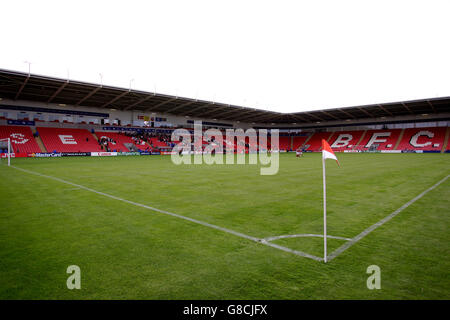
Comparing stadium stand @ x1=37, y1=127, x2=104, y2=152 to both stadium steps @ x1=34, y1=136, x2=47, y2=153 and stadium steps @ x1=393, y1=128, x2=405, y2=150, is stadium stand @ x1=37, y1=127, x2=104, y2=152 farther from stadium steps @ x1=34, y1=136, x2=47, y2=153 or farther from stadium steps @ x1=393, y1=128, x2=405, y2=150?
stadium steps @ x1=393, y1=128, x2=405, y2=150

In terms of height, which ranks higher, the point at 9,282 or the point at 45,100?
the point at 45,100

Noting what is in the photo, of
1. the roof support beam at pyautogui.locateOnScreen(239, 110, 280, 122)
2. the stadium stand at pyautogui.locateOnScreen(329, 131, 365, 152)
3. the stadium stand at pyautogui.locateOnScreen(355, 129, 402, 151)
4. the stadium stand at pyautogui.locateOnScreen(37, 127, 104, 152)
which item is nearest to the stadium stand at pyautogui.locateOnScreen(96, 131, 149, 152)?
the stadium stand at pyautogui.locateOnScreen(37, 127, 104, 152)

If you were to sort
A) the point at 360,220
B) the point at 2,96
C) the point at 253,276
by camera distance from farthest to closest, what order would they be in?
the point at 2,96 → the point at 360,220 → the point at 253,276

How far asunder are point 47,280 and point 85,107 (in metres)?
52.7

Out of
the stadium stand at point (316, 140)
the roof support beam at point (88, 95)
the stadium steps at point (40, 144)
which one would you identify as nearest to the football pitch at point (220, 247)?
the roof support beam at point (88, 95)

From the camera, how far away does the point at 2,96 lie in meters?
39.7

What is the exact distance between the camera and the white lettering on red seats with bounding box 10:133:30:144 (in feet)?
123

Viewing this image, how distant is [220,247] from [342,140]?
67.9 meters

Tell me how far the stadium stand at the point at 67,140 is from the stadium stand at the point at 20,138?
157 cm

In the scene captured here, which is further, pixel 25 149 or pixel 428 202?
pixel 25 149

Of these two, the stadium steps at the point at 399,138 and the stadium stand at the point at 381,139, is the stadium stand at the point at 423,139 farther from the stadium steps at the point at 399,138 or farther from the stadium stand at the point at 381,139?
the stadium stand at the point at 381,139

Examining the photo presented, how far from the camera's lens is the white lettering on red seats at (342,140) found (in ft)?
206
